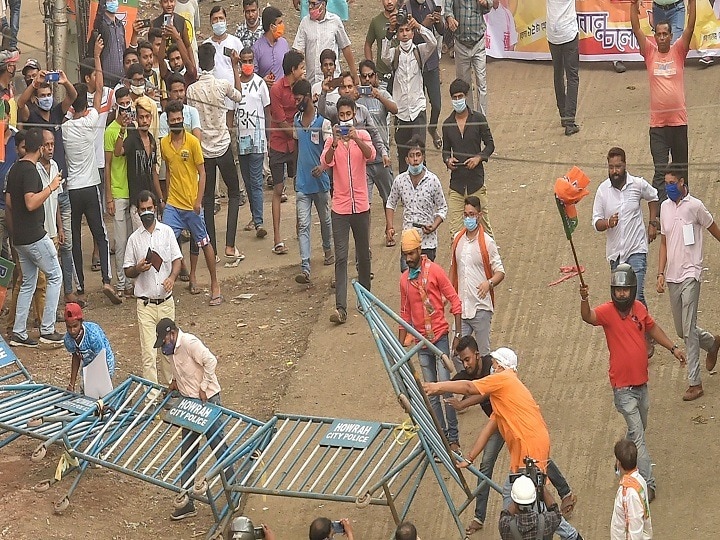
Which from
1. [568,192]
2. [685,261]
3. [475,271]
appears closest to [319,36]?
[475,271]

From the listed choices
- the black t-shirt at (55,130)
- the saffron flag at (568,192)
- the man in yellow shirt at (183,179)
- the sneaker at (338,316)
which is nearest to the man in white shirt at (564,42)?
the sneaker at (338,316)

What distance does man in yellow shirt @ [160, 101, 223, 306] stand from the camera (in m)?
13.4

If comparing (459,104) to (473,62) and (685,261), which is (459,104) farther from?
(473,62)

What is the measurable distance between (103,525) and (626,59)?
412 inches

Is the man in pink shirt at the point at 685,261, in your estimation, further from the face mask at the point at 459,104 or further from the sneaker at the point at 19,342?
the sneaker at the point at 19,342

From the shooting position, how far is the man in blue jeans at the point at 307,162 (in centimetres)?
1357

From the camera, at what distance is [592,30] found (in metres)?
17.9

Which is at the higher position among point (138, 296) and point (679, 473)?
point (138, 296)

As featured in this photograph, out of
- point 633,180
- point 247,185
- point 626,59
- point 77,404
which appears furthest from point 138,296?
point 626,59

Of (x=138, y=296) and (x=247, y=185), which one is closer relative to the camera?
(x=138, y=296)

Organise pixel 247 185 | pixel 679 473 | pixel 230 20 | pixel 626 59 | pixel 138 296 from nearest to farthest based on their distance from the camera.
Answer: pixel 679 473, pixel 138 296, pixel 247 185, pixel 626 59, pixel 230 20

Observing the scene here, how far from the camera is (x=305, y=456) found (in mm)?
11164

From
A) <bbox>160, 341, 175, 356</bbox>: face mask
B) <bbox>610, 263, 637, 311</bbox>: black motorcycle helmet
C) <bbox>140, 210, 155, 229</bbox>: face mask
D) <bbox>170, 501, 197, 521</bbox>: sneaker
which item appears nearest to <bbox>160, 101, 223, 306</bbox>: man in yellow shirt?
<bbox>140, 210, 155, 229</bbox>: face mask

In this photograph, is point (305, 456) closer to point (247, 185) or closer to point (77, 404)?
point (77, 404)
